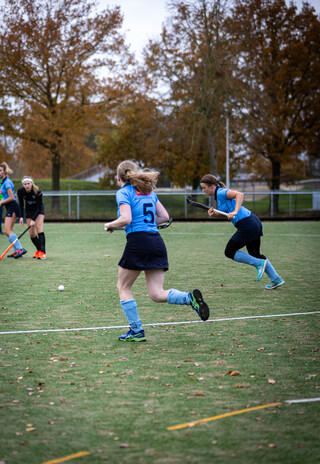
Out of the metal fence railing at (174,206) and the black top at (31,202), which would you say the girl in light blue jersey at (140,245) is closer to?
the black top at (31,202)

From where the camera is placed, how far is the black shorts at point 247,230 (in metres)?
9.88

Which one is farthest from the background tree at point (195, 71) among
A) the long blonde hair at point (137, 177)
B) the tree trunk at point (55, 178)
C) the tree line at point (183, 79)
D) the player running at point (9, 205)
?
the long blonde hair at point (137, 177)

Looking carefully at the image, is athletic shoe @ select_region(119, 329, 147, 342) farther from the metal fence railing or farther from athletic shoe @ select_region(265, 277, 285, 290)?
the metal fence railing

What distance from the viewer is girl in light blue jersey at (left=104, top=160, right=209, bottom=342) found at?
630 centimetres

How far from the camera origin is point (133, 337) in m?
6.56

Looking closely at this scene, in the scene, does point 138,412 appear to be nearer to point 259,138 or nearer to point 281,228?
point 281,228

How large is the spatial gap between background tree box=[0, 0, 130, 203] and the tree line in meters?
0.06

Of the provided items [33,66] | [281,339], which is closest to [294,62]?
[33,66]

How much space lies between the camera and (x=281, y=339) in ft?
21.5

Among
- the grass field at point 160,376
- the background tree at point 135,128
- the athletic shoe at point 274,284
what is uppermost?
the background tree at point 135,128

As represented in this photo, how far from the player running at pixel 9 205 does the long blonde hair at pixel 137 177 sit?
812cm

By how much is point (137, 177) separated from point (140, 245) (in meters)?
0.71

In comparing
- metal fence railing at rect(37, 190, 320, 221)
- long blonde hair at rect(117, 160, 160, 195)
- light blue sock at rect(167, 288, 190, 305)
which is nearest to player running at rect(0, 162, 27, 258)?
long blonde hair at rect(117, 160, 160, 195)

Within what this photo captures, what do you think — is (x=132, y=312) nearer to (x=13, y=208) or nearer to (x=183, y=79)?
(x=13, y=208)
